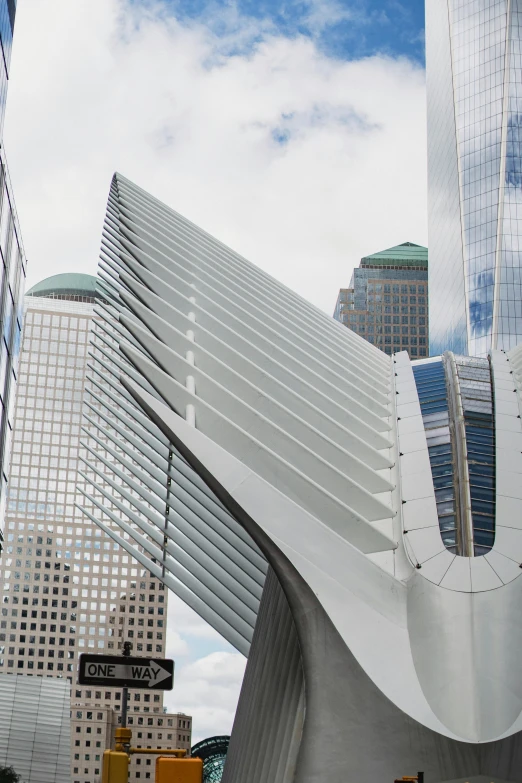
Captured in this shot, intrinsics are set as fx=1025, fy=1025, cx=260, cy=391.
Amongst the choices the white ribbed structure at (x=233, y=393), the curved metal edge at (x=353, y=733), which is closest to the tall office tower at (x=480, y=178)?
the white ribbed structure at (x=233, y=393)

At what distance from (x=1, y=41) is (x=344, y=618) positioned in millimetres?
36805

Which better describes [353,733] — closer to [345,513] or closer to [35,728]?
[345,513]

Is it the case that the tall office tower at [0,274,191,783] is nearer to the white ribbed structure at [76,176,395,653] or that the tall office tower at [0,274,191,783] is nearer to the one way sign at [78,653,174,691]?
the white ribbed structure at [76,176,395,653]

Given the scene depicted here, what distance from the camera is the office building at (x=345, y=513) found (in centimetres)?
1357

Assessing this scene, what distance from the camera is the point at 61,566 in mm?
183250

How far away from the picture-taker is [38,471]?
184 m

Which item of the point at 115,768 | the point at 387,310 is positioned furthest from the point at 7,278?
the point at 387,310

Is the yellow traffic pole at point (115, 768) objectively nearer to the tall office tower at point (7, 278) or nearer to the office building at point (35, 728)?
the tall office tower at point (7, 278)

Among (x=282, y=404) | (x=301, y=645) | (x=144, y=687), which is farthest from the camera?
(x=282, y=404)

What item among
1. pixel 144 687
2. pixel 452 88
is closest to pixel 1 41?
pixel 144 687

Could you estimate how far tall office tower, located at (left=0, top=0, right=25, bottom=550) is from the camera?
42.4 metres

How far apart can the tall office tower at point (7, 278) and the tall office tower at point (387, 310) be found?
5738 inches

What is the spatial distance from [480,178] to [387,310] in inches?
3263

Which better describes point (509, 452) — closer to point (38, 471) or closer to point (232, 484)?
point (232, 484)
